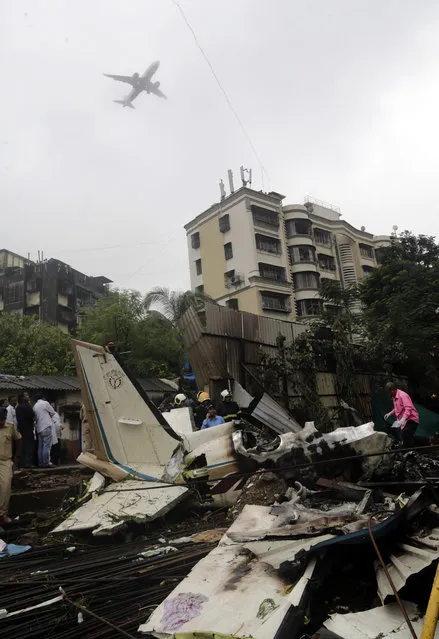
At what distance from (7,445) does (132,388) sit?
6.05 feet

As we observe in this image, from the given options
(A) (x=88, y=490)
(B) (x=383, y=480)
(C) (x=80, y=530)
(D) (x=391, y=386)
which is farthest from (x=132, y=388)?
(D) (x=391, y=386)

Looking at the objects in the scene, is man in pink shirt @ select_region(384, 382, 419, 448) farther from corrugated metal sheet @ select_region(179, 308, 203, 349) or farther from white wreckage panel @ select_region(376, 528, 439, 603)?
corrugated metal sheet @ select_region(179, 308, 203, 349)

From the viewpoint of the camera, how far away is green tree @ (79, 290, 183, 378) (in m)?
22.8

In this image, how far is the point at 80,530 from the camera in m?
4.85

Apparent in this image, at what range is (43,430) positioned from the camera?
902 centimetres

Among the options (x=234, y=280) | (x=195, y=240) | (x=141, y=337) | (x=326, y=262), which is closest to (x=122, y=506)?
(x=141, y=337)

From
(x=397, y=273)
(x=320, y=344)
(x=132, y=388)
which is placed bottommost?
(x=132, y=388)

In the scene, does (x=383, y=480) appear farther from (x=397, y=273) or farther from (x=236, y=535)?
(x=397, y=273)

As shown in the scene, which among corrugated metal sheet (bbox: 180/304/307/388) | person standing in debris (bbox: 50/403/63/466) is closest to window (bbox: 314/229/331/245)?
corrugated metal sheet (bbox: 180/304/307/388)

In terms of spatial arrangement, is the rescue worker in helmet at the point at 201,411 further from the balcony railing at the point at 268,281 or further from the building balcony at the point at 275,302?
the balcony railing at the point at 268,281

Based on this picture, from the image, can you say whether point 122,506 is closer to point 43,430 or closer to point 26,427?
point 26,427

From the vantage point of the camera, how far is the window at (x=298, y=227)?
117 feet

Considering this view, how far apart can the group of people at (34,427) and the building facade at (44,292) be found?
125 feet

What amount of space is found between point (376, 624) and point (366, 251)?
42.7 metres
